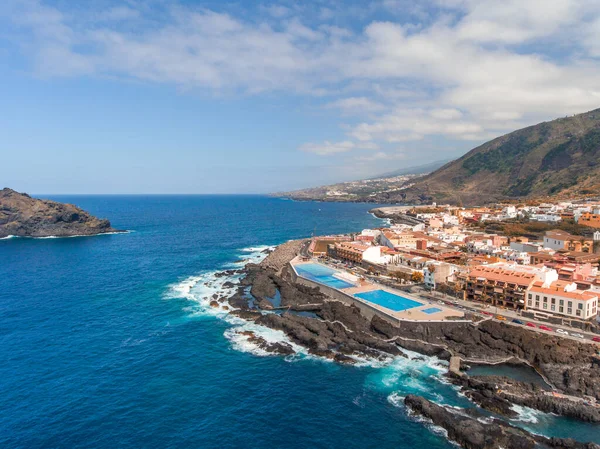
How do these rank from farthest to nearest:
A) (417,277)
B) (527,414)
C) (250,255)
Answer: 1. (250,255)
2. (417,277)
3. (527,414)

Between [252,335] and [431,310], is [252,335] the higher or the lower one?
the lower one

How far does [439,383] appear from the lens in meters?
30.2

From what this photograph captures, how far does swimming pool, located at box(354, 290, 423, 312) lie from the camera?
143 ft

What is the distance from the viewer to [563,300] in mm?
38562

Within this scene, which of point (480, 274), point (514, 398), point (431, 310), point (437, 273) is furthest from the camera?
point (437, 273)

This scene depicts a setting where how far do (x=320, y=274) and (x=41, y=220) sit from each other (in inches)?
3886

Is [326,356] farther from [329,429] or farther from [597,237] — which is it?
[597,237]

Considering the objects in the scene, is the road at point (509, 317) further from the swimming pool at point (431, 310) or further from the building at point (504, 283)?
the swimming pool at point (431, 310)

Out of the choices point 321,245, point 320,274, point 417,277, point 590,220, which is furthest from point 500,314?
point 590,220

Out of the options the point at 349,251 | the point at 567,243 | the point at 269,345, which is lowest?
the point at 269,345

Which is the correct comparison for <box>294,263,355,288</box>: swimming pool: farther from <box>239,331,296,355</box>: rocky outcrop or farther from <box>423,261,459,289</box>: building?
<box>239,331,296,355</box>: rocky outcrop

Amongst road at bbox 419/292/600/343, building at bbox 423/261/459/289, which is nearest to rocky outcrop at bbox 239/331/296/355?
road at bbox 419/292/600/343

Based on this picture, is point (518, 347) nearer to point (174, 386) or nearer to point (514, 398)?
point (514, 398)

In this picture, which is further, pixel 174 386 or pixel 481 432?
pixel 174 386
